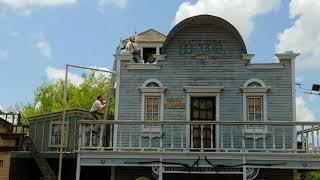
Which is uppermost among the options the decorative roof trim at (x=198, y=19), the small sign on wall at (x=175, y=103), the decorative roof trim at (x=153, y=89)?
the decorative roof trim at (x=198, y=19)

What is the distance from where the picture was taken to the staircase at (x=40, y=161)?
17.6 meters

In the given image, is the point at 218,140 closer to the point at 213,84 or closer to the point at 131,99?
the point at 213,84

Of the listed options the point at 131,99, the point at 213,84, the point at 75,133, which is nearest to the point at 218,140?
the point at 213,84

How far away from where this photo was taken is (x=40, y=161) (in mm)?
18031

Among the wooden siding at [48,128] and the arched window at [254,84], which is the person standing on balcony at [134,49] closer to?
the wooden siding at [48,128]

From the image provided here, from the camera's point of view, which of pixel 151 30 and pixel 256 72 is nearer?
pixel 256 72

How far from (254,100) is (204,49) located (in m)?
2.56

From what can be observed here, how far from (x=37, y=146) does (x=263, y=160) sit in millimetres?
8731

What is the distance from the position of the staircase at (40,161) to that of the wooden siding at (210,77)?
9.35 ft

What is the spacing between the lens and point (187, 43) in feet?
61.5

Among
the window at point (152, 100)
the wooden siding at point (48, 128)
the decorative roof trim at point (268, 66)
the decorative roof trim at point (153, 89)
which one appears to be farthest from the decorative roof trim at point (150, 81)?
the decorative roof trim at point (268, 66)

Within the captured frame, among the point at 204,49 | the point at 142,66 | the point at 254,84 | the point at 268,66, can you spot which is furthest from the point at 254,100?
the point at 142,66

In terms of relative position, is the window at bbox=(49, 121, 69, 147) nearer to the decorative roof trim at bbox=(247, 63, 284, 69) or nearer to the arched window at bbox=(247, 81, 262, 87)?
the arched window at bbox=(247, 81, 262, 87)

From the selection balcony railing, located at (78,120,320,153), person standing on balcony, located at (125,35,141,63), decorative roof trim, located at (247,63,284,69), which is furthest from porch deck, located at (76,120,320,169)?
person standing on balcony, located at (125,35,141,63)
